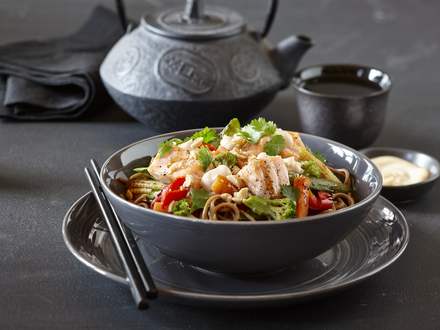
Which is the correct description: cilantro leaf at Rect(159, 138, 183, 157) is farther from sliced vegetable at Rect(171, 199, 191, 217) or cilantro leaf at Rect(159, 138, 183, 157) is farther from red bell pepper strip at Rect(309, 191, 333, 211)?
red bell pepper strip at Rect(309, 191, 333, 211)

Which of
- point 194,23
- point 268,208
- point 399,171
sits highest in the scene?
point 268,208

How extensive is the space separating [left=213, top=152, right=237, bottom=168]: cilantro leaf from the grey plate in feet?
0.70

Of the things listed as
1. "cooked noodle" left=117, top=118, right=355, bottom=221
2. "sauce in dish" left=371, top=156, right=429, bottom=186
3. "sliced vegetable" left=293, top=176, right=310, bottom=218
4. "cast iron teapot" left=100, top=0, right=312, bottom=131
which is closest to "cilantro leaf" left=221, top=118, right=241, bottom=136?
"cooked noodle" left=117, top=118, right=355, bottom=221

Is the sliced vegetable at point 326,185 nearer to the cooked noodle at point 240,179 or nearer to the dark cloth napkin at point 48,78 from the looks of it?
the cooked noodle at point 240,179

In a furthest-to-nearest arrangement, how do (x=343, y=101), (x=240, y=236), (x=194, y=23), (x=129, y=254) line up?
(x=194, y=23) → (x=343, y=101) → (x=129, y=254) → (x=240, y=236)

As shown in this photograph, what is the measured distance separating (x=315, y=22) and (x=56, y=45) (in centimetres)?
122

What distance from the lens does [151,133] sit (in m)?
2.48

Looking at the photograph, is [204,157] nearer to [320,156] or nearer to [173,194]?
[173,194]

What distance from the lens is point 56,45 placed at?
2963mm

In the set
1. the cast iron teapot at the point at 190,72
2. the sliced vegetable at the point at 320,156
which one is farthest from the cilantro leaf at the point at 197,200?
the cast iron teapot at the point at 190,72

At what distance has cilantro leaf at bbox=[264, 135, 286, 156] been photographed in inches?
63.3

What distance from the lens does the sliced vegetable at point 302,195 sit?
1.50m

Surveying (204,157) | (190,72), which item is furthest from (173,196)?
(190,72)

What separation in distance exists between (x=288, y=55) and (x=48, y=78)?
79 centimetres
